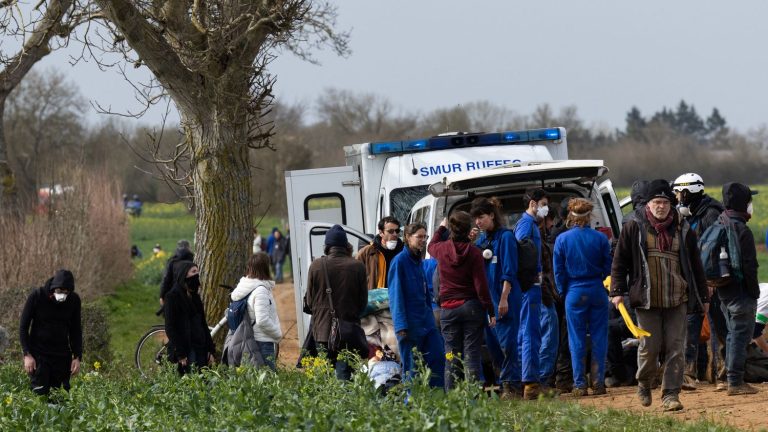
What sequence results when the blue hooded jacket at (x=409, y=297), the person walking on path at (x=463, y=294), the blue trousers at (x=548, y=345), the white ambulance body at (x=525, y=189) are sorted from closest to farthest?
the blue hooded jacket at (x=409, y=297) < the person walking on path at (x=463, y=294) < the blue trousers at (x=548, y=345) < the white ambulance body at (x=525, y=189)

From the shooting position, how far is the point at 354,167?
56.4 feet

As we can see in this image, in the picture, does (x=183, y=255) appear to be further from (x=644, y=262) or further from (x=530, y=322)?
(x=644, y=262)

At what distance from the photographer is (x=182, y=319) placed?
12430 mm

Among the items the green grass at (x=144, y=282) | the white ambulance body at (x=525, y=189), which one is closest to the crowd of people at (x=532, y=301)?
the white ambulance body at (x=525, y=189)

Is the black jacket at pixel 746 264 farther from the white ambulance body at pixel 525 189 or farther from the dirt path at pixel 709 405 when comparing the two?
the white ambulance body at pixel 525 189

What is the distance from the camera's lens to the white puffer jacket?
1200 centimetres

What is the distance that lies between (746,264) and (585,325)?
154 centimetres

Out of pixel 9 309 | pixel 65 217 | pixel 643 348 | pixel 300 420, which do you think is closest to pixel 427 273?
pixel 643 348

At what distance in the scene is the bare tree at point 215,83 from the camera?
14875 mm

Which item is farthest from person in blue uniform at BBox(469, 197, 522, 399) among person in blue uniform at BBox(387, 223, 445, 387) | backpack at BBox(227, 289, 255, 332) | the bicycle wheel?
the bicycle wheel

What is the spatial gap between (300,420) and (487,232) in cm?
472

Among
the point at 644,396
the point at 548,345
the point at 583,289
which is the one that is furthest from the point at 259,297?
the point at 644,396

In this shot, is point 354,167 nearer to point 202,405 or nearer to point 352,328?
point 352,328

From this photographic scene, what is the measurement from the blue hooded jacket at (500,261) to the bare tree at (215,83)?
439 cm
